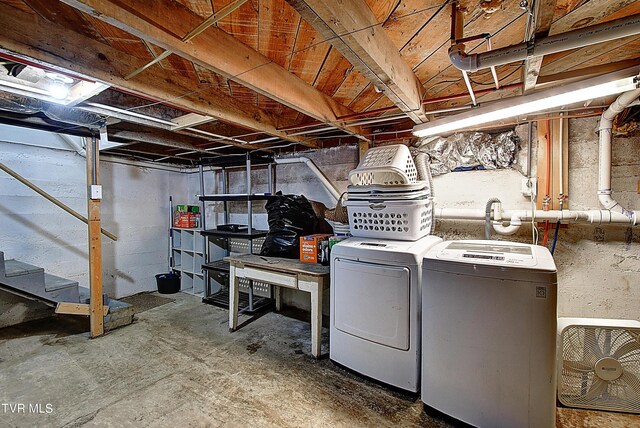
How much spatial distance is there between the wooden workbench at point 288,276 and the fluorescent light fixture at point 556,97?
1585 mm

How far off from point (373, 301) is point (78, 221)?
156 inches

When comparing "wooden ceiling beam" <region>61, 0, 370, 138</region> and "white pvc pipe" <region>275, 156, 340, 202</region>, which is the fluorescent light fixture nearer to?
"wooden ceiling beam" <region>61, 0, 370, 138</region>

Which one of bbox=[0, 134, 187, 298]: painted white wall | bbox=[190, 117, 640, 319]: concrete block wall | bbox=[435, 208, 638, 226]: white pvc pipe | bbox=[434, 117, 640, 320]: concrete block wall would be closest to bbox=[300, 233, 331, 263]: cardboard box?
bbox=[435, 208, 638, 226]: white pvc pipe

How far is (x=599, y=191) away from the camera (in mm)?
2123

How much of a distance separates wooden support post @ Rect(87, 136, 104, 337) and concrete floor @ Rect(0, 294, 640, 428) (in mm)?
221

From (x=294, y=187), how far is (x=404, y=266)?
2.25 m

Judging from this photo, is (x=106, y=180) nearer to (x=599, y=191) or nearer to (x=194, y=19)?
(x=194, y=19)

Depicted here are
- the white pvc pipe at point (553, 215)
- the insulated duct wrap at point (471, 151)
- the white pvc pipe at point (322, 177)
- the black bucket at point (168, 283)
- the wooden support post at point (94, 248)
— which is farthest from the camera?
the black bucket at point (168, 283)

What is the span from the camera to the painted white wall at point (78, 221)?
11.0ft

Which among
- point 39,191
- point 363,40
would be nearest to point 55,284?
point 39,191

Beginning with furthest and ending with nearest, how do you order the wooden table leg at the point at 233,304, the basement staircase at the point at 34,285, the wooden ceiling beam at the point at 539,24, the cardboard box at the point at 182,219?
the cardboard box at the point at 182,219 → the wooden table leg at the point at 233,304 → the basement staircase at the point at 34,285 → the wooden ceiling beam at the point at 539,24

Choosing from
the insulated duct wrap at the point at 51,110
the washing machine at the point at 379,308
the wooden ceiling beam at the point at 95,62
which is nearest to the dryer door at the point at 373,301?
the washing machine at the point at 379,308

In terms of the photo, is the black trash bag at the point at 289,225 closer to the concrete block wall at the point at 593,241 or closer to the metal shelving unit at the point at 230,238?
the metal shelving unit at the point at 230,238

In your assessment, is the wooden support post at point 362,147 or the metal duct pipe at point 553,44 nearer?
the metal duct pipe at point 553,44
